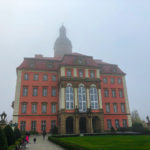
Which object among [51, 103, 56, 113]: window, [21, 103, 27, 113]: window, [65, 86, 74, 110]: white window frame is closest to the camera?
[65, 86, 74, 110]: white window frame

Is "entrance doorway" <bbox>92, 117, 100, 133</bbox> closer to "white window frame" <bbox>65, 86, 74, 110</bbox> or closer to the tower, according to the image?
"white window frame" <bbox>65, 86, 74, 110</bbox>

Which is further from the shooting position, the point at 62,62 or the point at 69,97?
the point at 62,62

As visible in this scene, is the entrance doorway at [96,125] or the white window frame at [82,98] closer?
the white window frame at [82,98]

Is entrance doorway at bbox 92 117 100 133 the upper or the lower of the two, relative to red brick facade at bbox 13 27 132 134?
lower

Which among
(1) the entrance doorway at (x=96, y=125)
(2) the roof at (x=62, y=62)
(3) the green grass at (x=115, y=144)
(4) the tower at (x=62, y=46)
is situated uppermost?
(4) the tower at (x=62, y=46)

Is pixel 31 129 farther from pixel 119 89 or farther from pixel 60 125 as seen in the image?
pixel 119 89

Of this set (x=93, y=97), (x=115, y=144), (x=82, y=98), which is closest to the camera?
(x=115, y=144)

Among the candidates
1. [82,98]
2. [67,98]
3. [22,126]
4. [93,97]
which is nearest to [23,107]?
[22,126]

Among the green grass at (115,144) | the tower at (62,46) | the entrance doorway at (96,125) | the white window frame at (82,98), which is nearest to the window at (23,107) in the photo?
the white window frame at (82,98)

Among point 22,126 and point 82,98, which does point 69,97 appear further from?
point 22,126

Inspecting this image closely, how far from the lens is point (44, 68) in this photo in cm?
3888

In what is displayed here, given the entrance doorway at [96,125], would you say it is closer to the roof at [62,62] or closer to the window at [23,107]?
the roof at [62,62]

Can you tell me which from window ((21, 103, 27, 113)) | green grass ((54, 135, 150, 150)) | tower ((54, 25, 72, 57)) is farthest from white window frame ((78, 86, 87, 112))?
tower ((54, 25, 72, 57))

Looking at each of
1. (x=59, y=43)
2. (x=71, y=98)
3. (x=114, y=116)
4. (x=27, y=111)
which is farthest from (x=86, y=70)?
(x=59, y=43)
